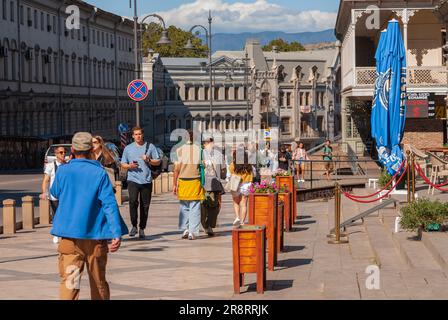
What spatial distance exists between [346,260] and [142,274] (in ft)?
9.71

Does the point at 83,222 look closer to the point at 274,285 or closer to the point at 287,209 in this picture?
the point at 274,285

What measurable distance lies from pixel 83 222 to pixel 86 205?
17cm

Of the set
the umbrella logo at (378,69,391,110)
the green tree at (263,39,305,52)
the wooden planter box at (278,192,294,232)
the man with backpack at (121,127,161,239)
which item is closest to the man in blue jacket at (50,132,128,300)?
the man with backpack at (121,127,161,239)

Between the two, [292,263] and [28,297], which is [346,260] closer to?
[292,263]

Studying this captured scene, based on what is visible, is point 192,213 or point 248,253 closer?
point 248,253

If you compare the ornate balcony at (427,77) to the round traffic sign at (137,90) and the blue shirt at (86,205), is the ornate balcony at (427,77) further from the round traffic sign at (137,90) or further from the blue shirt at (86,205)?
the blue shirt at (86,205)

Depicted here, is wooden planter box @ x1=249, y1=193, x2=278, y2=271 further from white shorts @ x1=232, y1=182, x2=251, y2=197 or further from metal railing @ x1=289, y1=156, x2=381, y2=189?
metal railing @ x1=289, y1=156, x2=381, y2=189

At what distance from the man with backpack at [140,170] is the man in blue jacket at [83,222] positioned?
8.88 m

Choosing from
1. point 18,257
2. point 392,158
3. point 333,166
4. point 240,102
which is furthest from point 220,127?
point 18,257

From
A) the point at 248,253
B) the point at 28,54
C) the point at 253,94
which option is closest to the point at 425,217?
the point at 248,253

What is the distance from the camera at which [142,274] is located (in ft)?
50.4

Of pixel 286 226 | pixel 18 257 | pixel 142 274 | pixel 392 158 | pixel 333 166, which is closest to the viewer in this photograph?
pixel 142 274

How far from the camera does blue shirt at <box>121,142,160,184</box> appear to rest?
789 inches

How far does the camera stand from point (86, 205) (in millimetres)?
10945
